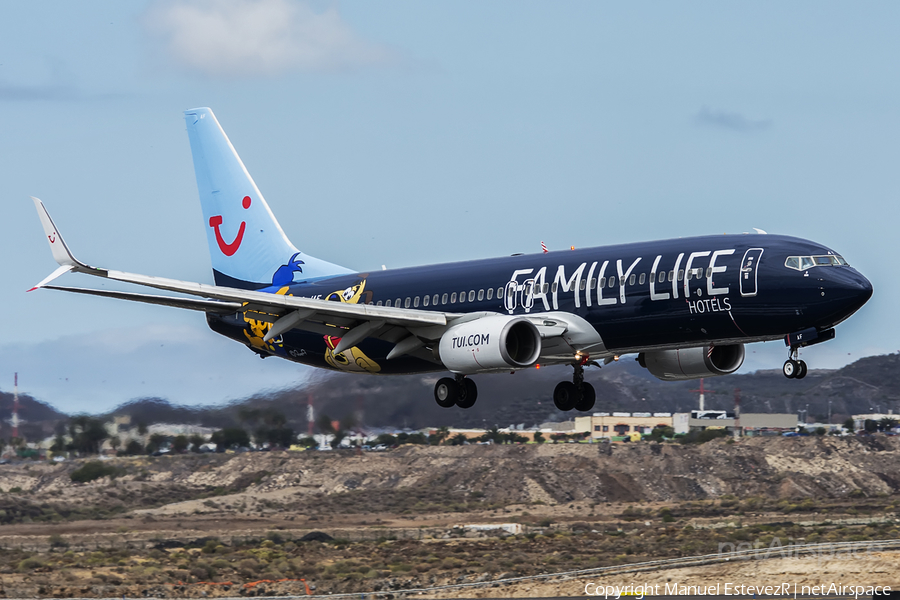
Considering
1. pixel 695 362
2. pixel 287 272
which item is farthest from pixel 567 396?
pixel 287 272

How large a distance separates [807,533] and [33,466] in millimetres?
47289

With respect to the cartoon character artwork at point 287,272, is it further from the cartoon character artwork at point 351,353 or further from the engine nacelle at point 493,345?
the engine nacelle at point 493,345

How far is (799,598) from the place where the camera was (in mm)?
54188

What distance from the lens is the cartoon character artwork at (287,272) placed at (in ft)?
168

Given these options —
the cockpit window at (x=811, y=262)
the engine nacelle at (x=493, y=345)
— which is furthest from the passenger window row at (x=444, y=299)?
the cockpit window at (x=811, y=262)

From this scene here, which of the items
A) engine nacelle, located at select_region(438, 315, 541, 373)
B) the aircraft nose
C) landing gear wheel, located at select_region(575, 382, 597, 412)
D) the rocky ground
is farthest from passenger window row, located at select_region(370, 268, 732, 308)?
the rocky ground

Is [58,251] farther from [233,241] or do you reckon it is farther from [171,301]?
[233,241]

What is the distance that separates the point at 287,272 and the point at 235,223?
146 inches

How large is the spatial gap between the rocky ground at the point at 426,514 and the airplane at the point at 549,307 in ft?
65.2

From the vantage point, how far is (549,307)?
134ft

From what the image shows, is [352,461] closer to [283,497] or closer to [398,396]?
[283,497]

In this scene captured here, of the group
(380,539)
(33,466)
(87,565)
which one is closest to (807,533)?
(380,539)

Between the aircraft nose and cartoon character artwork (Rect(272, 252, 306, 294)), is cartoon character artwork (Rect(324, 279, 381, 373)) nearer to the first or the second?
cartoon character artwork (Rect(272, 252, 306, 294))

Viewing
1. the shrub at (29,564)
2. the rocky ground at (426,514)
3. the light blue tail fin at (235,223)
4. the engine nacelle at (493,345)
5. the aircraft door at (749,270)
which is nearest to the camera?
the aircraft door at (749,270)
